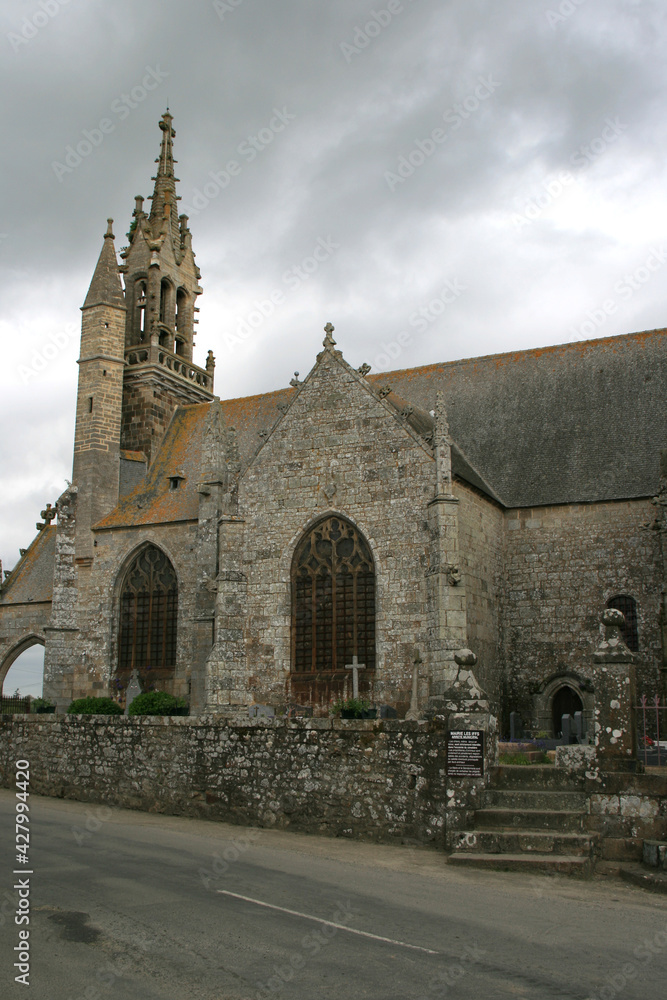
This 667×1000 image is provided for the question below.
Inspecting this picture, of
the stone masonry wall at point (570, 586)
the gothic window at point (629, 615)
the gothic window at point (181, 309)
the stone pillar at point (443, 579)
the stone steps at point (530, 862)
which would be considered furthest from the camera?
the gothic window at point (181, 309)

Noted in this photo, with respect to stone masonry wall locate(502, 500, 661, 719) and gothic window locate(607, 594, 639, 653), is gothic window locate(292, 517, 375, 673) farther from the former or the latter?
gothic window locate(607, 594, 639, 653)

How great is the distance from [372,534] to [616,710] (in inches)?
365

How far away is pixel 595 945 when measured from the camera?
6.83m

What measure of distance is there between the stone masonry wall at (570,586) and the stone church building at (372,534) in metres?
0.05

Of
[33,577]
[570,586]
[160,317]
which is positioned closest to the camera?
[570,586]

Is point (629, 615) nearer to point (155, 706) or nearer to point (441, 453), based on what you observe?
point (441, 453)

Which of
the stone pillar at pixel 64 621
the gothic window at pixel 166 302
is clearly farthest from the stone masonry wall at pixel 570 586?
the gothic window at pixel 166 302

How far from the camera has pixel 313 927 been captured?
23.1ft

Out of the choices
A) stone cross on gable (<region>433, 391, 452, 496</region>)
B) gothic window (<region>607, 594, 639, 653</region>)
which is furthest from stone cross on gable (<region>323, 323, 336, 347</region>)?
gothic window (<region>607, 594, 639, 653</region>)

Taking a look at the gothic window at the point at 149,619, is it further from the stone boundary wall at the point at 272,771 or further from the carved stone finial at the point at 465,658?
the carved stone finial at the point at 465,658

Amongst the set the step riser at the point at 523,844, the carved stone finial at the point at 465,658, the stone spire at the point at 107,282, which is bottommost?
the step riser at the point at 523,844

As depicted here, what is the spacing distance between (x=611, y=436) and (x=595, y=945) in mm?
16518

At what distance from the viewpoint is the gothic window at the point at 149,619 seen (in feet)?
77.4

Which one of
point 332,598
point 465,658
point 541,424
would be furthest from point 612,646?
point 541,424
